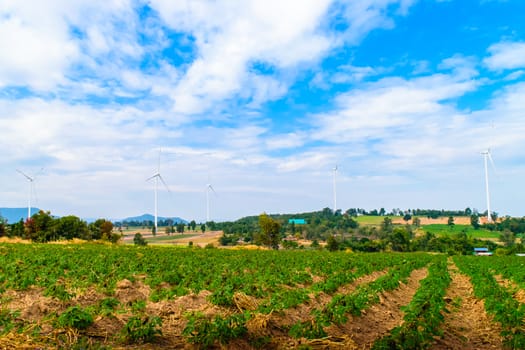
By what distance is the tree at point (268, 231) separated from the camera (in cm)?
11775

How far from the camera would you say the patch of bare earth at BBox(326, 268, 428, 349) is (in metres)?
13.5

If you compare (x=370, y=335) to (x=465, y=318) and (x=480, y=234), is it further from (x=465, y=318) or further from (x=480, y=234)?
(x=480, y=234)

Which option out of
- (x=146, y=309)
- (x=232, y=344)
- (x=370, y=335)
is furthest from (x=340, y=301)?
(x=146, y=309)

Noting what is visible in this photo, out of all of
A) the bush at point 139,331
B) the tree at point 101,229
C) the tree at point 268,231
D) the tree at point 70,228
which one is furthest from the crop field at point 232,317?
the tree at point 101,229

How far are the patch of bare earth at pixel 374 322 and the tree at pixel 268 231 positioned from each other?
311ft

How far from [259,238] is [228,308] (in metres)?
104

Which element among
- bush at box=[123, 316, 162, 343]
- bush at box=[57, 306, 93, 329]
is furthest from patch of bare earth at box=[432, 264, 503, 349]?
bush at box=[57, 306, 93, 329]

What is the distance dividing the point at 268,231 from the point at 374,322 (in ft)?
336

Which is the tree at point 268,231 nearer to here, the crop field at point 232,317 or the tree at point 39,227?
the tree at point 39,227

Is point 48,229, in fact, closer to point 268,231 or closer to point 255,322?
point 268,231

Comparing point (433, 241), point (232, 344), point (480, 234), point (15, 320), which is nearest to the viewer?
point (232, 344)

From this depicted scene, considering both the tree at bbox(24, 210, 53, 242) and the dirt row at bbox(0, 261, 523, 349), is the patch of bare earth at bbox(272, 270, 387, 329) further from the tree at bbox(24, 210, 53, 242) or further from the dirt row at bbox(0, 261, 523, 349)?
the tree at bbox(24, 210, 53, 242)

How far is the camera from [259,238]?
11988cm

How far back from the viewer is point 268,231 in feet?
388
